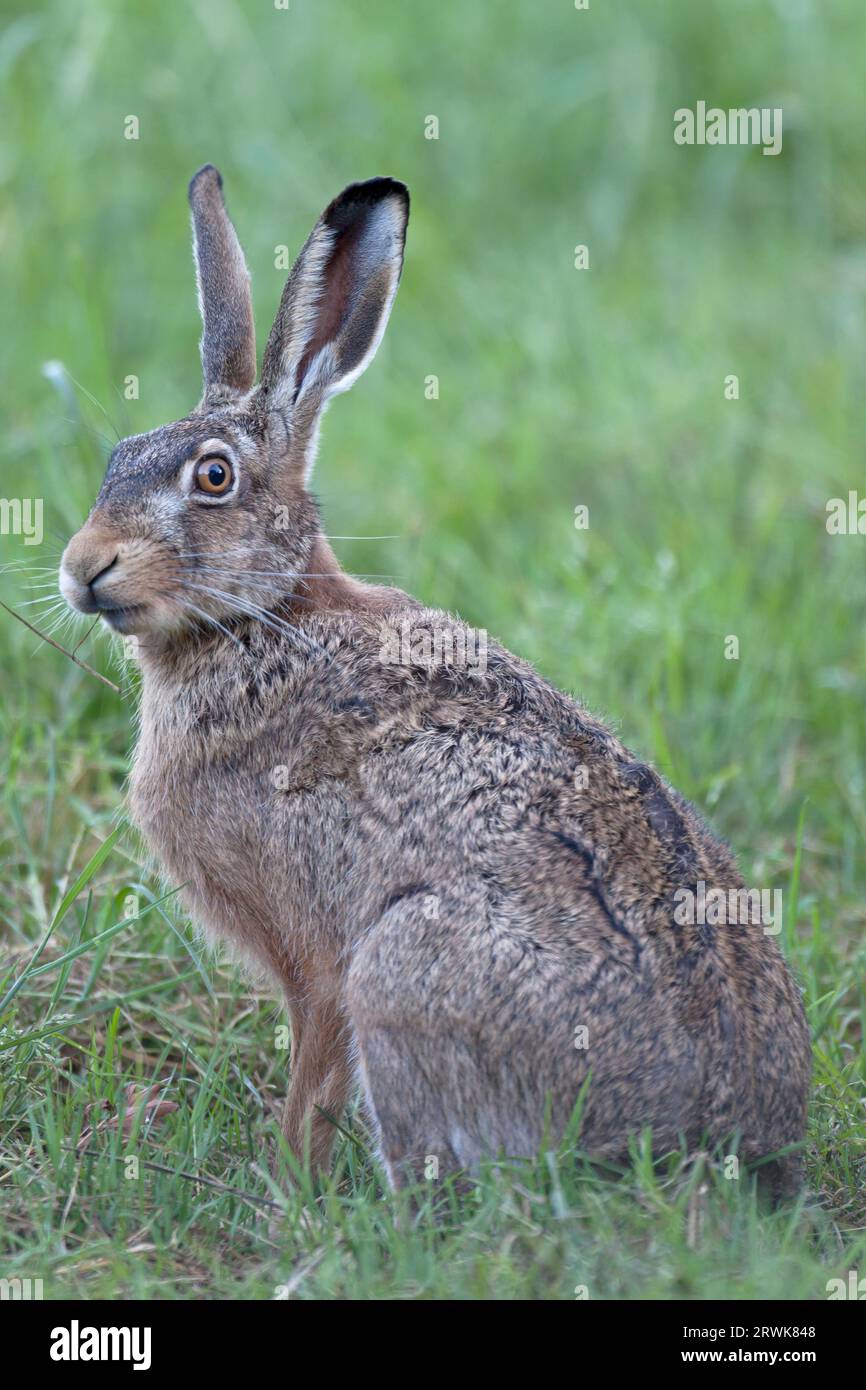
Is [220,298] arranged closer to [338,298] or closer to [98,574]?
[338,298]

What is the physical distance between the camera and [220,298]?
213 inches

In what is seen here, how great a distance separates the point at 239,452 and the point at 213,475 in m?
0.11

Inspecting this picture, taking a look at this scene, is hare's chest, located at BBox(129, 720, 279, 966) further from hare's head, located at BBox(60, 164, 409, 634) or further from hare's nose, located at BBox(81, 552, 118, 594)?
hare's nose, located at BBox(81, 552, 118, 594)

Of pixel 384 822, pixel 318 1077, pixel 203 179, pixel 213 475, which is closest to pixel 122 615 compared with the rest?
pixel 213 475

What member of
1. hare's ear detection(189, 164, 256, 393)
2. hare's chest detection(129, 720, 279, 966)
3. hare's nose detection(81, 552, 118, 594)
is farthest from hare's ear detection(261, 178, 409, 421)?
hare's chest detection(129, 720, 279, 966)

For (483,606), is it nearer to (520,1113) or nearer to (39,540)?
(39,540)

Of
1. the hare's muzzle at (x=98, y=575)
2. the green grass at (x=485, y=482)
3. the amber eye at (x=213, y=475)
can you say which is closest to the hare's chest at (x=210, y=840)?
the green grass at (x=485, y=482)

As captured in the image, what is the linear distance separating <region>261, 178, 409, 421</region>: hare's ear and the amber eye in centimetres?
29

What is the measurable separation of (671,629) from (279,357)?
2214mm

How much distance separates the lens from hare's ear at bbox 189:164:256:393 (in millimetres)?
5398

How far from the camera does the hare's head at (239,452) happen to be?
4887 mm

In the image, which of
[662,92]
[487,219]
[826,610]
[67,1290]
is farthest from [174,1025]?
[662,92]

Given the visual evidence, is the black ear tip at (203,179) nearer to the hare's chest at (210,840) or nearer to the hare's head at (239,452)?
the hare's head at (239,452)

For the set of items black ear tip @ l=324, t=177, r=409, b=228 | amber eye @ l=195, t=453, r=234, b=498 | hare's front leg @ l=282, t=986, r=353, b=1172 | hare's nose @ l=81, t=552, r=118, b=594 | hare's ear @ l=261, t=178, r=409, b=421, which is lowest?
hare's front leg @ l=282, t=986, r=353, b=1172
